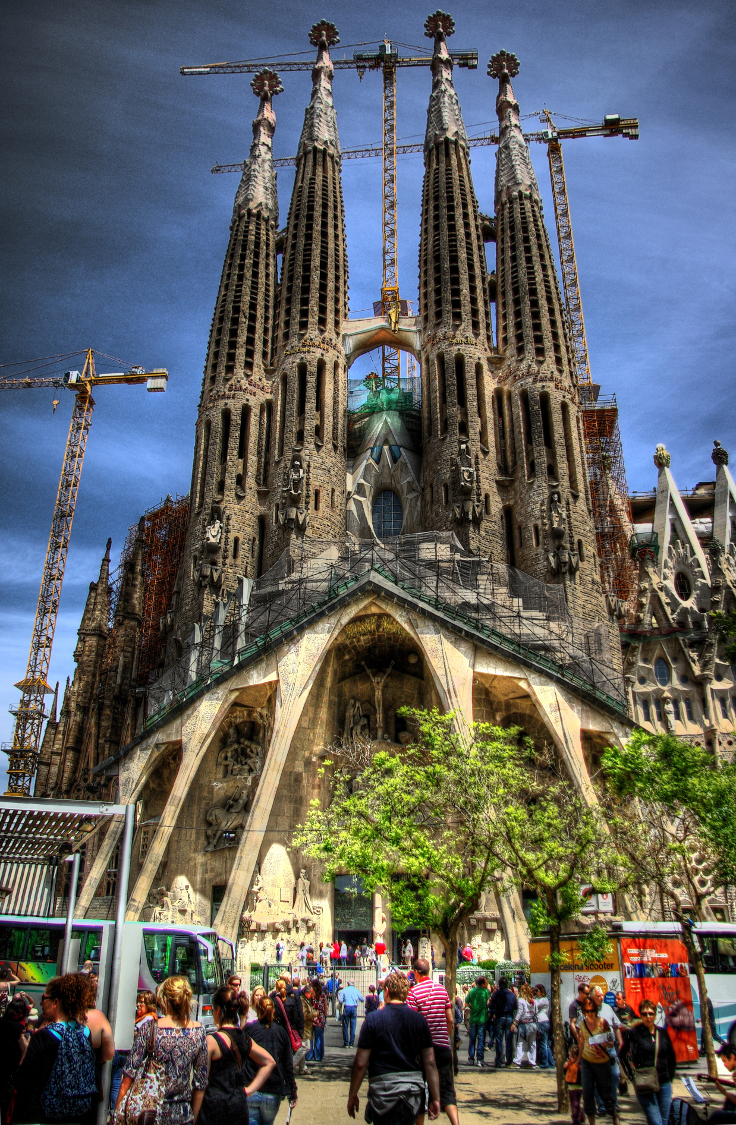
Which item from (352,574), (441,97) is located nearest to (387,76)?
(441,97)

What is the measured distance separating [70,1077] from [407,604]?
998 inches

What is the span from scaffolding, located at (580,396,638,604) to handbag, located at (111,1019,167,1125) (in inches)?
1513

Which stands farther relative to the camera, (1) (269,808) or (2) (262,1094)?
(1) (269,808)

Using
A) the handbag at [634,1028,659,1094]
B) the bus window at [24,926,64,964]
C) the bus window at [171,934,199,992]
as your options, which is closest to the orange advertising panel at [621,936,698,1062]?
the handbag at [634,1028,659,1094]

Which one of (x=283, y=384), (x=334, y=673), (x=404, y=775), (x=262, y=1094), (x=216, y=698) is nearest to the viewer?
(x=262, y=1094)

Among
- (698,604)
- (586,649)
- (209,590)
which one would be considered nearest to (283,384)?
(209,590)

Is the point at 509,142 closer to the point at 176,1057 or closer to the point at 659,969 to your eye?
the point at 659,969

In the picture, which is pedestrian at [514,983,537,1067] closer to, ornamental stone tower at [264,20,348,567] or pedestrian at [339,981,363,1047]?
pedestrian at [339,981,363,1047]

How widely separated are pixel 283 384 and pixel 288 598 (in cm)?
1137

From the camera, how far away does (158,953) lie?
13.9 metres

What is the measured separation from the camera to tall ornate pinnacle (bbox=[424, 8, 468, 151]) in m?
45.6

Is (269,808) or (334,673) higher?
(334,673)

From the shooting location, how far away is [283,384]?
39.2 meters

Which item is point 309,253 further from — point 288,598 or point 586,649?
point 586,649
